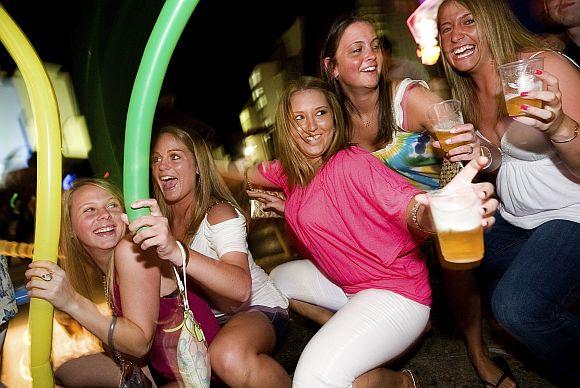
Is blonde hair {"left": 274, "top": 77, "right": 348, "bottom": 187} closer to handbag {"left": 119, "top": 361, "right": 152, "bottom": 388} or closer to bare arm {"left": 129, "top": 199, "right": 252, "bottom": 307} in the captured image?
bare arm {"left": 129, "top": 199, "right": 252, "bottom": 307}

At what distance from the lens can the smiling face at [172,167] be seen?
278 centimetres

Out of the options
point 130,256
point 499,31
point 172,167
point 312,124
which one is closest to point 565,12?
point 499,31

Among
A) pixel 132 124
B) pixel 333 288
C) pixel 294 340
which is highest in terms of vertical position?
pixel 132 124

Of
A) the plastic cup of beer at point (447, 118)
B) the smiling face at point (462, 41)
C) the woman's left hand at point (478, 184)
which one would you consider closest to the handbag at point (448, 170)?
the plastic cup of beer at point (447, 118)

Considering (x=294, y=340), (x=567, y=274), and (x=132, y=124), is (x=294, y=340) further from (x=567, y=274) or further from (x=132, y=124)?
(x=132, y=124)

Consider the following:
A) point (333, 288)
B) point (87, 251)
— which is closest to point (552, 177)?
point (333, 288)

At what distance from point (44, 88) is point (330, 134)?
1.39 m

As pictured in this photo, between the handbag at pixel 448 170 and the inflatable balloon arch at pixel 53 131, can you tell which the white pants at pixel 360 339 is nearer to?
the handbag at pixel 448 170

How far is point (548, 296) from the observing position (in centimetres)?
221

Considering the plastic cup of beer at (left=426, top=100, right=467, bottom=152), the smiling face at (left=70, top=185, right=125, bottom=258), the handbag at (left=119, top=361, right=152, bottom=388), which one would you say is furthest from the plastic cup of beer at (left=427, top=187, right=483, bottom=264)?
the handbag at (left=119, top=361, right=152, bottom=388)

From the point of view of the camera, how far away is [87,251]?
2695 mm

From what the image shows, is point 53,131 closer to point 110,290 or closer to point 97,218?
point 97,218

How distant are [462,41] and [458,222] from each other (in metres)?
1.25

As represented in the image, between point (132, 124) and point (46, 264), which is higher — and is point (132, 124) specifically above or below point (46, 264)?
above
